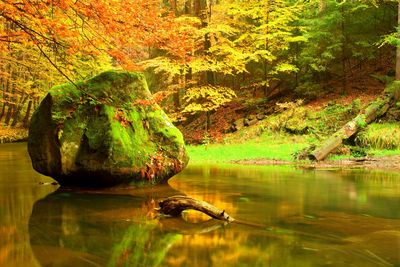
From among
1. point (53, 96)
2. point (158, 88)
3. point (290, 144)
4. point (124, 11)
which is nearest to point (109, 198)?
point (53, 96)

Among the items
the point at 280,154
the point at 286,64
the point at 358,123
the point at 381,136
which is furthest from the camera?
the point at 286,64

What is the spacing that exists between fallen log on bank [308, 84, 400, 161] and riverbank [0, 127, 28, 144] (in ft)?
64.5

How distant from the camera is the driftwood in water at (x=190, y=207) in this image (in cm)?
612

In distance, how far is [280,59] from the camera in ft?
68.4

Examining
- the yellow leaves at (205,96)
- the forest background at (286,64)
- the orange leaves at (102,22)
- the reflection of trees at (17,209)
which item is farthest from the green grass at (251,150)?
the orange leaves at (102,22)

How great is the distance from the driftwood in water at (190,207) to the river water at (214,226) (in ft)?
0.56

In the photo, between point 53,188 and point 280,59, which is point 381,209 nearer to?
point 53,188

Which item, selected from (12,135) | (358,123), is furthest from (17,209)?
(12,135)

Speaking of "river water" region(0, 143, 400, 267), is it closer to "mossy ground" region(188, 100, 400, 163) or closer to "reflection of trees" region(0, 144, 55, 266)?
"reflection of trees" region(0, 144, 55, 266)

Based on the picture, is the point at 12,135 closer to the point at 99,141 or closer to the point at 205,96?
the point at 205,96

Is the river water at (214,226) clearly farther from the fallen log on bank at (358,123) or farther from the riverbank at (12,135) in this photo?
the riverbank at (12,135)

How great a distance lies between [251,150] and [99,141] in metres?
7.52

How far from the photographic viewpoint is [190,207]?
6.22 m

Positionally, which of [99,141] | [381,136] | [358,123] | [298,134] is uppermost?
[358,123]
